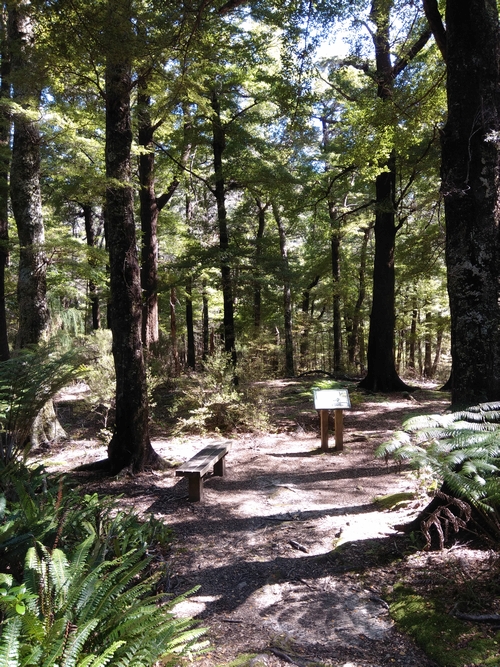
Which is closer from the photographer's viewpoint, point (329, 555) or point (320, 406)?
point (329, 555)

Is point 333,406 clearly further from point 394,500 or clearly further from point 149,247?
point 149,247

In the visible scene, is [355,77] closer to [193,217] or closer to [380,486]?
[193,217]

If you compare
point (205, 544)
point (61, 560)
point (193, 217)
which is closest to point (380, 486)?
point (205, 544)

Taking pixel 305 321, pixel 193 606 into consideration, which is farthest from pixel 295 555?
pixel 305 321

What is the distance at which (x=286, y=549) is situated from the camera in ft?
13.2

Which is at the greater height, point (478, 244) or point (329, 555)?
point (478, 244)

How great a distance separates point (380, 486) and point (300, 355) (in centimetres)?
1814

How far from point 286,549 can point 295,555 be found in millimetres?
144

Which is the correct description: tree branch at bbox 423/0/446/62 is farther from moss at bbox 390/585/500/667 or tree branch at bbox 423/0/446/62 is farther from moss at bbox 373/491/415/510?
moss at bbox 390/585/500/667

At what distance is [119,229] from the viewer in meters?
6.06

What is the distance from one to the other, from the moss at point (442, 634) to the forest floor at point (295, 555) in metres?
0.08

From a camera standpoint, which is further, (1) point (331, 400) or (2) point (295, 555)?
(1) point (331, 400)

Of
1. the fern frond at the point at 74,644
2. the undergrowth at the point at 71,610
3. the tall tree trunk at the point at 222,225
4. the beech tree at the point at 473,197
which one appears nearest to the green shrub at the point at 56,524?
the undergrowth at the point at 71,610

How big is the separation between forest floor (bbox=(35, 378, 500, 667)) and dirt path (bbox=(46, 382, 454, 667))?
0.01 metres
